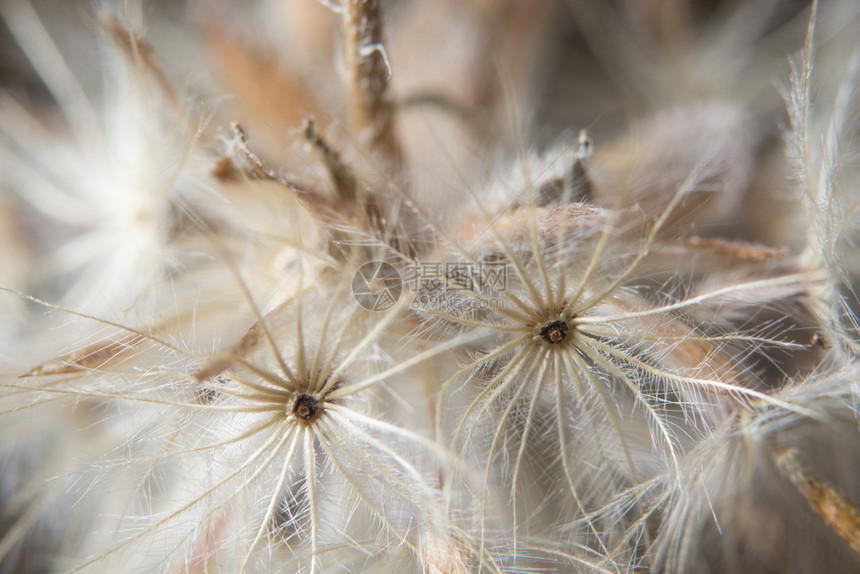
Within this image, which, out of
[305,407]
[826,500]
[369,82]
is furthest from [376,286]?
[826,500]

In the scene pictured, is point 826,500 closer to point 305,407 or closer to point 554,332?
point 554,332

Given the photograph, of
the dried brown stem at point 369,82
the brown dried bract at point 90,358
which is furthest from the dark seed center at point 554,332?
the brown dried bract at point 90,358

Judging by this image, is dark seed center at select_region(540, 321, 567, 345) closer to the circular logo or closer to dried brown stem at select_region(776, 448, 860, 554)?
the circular logo

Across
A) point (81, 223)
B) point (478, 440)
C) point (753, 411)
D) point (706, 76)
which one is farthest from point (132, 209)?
point (706, 76)

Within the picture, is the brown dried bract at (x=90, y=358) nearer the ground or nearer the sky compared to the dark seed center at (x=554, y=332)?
nearer the ground

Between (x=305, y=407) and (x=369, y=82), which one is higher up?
(x=369, y=82)

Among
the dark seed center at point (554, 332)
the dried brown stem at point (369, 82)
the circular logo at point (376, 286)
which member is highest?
the dried brown stem at point (369, 82)

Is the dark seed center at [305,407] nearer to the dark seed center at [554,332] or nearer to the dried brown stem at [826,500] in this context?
the dark seed center at [554,332]
